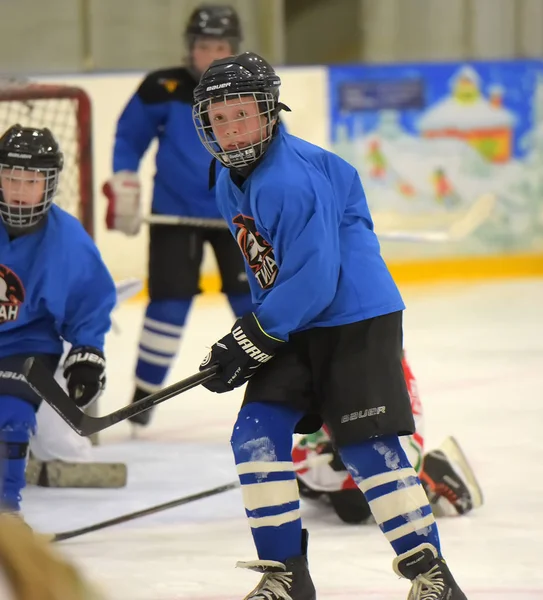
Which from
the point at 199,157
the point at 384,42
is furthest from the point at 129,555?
the point at 384,42

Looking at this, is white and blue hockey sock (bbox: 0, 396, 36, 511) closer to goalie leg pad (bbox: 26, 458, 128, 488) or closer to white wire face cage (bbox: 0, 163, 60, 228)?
white wire face cage (bbox: 0, 163, 60, 228)

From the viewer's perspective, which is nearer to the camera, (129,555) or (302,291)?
(302,291)

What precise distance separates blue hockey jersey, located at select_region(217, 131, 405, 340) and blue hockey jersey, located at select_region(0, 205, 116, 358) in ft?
1.73

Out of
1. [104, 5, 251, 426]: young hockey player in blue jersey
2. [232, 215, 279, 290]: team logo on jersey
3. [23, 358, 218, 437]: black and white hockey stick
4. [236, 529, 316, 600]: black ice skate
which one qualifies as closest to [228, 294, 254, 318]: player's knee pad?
[104, 5, 251, 426]: young hockey player in blue jersey

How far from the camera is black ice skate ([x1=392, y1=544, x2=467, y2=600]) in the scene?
2164mm

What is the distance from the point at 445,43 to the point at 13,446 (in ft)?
15.2

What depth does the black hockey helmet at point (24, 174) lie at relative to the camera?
2.65 meters

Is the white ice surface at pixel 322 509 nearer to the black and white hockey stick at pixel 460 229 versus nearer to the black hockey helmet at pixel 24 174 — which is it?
the black and white hockey stick at pixel 460 229

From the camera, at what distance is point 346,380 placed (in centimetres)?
218

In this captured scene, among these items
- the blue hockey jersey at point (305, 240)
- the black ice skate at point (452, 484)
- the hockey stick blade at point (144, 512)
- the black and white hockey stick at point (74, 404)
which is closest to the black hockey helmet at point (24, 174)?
the black and white hockey stick at point (74, 404)

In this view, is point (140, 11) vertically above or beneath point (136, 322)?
above

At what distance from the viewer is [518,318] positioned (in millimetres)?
5395

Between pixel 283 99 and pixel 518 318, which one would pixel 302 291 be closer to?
pixel 518 318

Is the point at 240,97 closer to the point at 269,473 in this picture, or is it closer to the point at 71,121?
the point at 269,473
